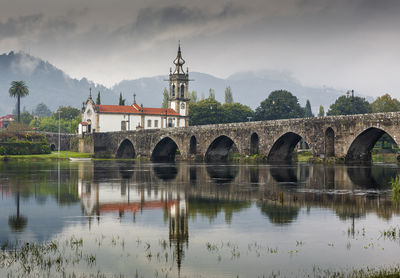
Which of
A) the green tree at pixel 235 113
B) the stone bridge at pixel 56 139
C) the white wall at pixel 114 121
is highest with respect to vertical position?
the green tree at pixel 235 113

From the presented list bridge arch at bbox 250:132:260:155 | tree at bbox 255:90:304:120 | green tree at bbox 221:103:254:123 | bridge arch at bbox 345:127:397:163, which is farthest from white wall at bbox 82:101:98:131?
bridge arch at bbox 345:127:397:163

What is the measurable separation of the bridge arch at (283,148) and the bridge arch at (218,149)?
11559 millimetres

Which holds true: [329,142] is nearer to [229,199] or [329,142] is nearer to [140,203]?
[229,199]

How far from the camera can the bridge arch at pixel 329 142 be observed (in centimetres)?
6575

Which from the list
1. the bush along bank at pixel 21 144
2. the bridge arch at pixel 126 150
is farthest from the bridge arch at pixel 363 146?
the bush along bank at pixel 21 144

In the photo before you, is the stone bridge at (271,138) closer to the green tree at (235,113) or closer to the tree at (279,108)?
the green tree at (235,113)

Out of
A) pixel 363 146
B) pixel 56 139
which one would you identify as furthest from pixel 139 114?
pixel 363 146

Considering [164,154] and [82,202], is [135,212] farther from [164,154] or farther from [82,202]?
[164,154]

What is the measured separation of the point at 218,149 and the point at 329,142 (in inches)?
1052

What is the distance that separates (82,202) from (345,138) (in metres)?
43.6

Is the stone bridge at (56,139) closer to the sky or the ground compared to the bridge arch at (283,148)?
closer to the sky

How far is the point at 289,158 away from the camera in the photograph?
78.9 meters

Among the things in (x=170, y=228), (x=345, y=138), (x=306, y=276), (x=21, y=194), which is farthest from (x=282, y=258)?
(x=345, y=138)

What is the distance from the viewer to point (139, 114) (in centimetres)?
14225
